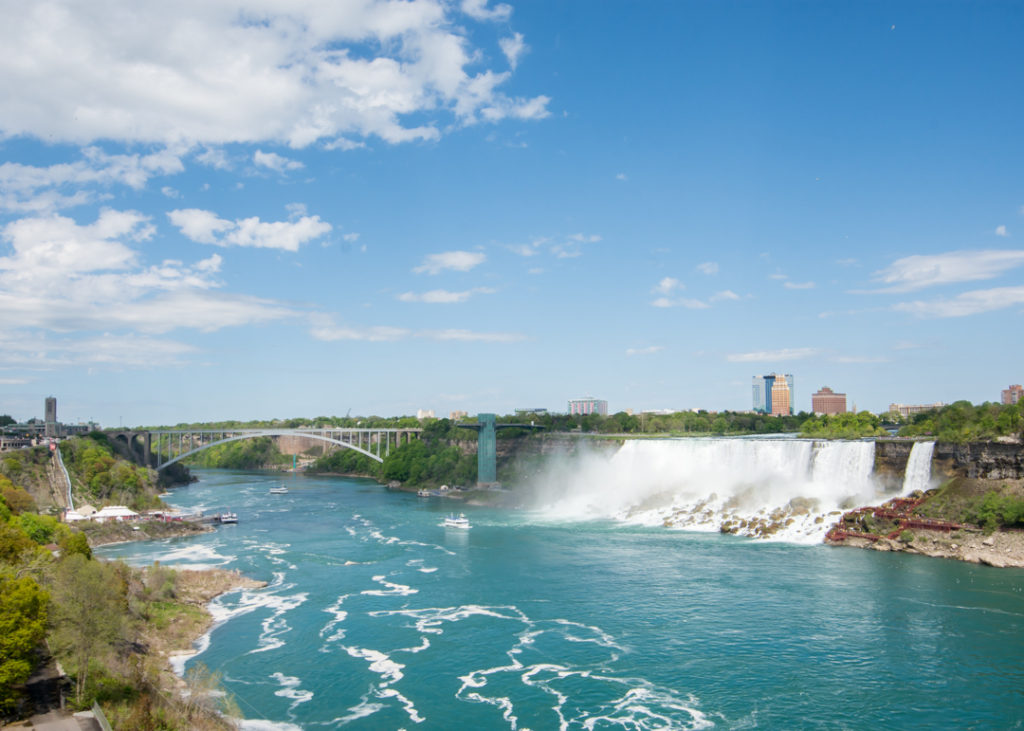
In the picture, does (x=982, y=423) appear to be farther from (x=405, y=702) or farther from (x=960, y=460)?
(x=405, y=702)

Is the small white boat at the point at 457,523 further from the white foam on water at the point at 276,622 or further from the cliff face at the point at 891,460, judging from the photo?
the cliff face at the point at 891,460

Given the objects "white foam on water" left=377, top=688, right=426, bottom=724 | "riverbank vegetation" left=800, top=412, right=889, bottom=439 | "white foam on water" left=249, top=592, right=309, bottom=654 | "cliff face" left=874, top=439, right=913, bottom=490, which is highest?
"riverbank vegetation" left=800, top=412, right=889, bottom=439

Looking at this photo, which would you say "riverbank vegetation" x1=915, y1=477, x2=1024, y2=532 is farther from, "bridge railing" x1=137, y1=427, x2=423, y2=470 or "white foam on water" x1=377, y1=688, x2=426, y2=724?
"bridge railing" x1=137, y1=427, x2=423, y2=470

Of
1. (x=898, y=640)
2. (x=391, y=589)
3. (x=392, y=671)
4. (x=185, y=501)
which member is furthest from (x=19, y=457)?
(x=898, y=640)

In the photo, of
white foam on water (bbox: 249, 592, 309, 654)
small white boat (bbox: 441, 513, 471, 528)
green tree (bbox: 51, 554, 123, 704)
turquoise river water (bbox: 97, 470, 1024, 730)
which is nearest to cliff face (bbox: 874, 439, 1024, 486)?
turquoise river water (bbox: 97, 470, 1024, 730)

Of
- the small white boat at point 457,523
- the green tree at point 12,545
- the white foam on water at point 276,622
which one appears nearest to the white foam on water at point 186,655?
the white foam on water at point 276,622
